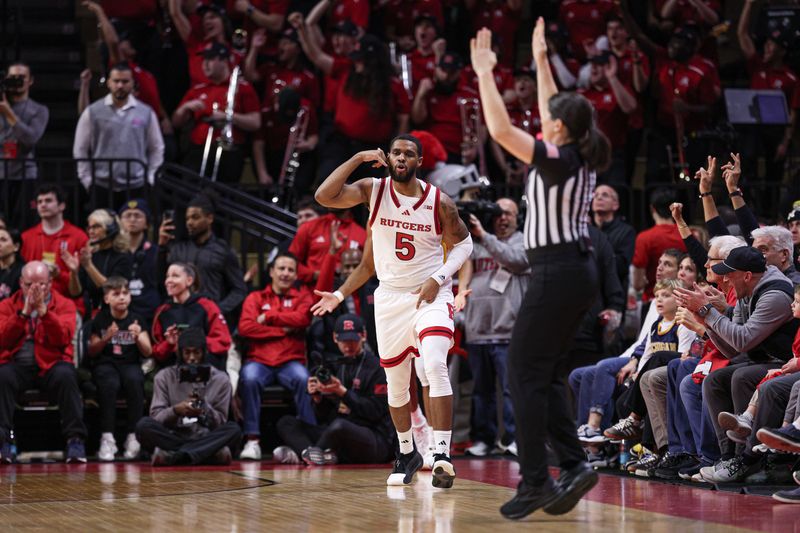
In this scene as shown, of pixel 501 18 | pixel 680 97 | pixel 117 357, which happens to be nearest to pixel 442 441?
pixel 117 357

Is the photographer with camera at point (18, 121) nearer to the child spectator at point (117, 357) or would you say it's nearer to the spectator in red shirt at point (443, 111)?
the child spectator at point (117, 357)

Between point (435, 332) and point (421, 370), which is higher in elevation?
point (435, 332)

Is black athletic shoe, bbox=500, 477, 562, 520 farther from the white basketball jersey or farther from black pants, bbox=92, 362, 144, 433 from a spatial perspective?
black pants, bbox=92, 362, 144, 433

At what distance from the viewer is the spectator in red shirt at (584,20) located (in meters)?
13.8

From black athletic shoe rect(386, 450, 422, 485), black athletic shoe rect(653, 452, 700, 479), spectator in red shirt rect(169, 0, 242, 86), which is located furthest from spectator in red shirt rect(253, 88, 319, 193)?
black athletic shoe rect(653, 452, 700, 479)

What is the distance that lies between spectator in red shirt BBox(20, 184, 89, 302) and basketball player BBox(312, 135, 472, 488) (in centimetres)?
371

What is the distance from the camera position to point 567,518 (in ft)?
19.7

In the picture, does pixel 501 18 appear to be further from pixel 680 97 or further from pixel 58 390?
pixel 58 390

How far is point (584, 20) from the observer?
1380 cm

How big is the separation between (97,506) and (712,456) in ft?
12.4

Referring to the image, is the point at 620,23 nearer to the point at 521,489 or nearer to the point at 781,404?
the point at 781,404

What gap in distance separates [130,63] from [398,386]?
628 cm

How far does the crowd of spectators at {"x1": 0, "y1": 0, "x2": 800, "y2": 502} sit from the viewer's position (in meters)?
8.09

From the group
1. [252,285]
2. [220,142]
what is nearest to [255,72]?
[220,142]
